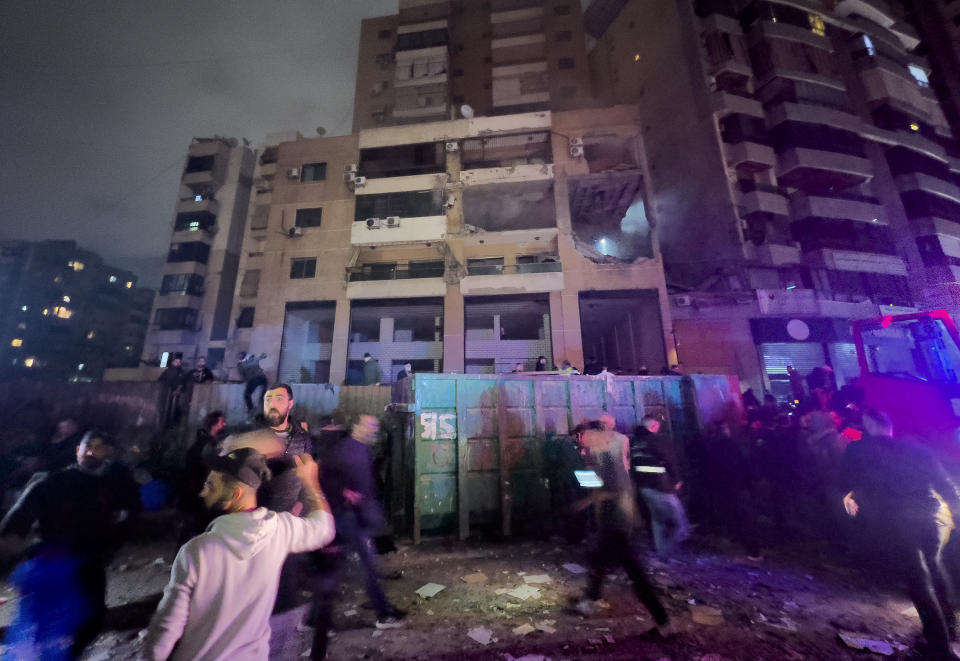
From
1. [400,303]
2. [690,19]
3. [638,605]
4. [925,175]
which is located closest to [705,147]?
[690,19]

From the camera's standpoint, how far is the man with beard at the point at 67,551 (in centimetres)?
251

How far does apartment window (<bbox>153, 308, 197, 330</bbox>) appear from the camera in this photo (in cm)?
2800

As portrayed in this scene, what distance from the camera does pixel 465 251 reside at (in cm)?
1970

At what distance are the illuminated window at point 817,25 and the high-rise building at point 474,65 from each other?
46.0 ft

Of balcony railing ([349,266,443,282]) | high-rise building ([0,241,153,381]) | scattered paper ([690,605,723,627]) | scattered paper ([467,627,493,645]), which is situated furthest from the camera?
high-rise building ([0,241,153,381])

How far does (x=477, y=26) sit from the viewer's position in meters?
31.8

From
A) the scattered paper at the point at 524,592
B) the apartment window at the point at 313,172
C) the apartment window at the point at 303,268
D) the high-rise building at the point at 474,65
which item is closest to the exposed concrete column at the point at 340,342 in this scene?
the apartment window at the point at 303,268

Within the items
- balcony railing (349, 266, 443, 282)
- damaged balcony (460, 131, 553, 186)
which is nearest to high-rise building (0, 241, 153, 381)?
balcony railing (349, 266, 443, 282)

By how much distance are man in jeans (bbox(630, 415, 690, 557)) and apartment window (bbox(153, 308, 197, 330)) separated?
110 ft

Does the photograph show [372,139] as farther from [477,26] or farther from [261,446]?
[261,446]

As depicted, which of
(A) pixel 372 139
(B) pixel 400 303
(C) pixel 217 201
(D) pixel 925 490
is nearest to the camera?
(D) pixel 925 490

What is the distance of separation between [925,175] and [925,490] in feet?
108

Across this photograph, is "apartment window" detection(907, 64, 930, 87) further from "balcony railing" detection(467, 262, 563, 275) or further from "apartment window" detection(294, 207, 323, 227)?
"apartment window" detection(294, 207, 323, 227)

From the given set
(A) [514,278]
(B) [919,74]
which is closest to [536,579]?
(A) [514,278]
